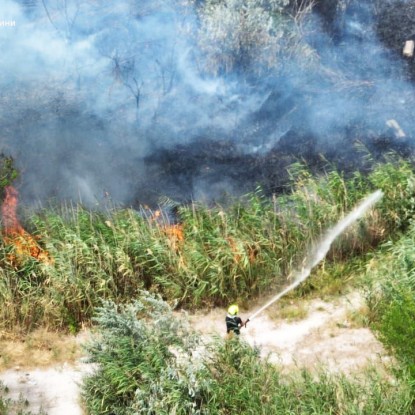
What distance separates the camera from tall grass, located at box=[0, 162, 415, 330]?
9.73 m

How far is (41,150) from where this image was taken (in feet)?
41.5

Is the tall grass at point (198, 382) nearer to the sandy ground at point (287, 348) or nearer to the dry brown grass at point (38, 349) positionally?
the sandy ground at point (287, 348)

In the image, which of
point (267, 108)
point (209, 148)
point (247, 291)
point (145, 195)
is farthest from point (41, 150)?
point (247, 291)

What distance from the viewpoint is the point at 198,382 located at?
24.5ft

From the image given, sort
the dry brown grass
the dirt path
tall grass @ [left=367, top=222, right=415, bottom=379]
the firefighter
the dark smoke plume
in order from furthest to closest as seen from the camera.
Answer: the dark smoke plume
the dry brown grass
the dirt path
the firefighter
tall grass @ [left=367, top=222, right=415, bottom=379]

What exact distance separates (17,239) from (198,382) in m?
4.20

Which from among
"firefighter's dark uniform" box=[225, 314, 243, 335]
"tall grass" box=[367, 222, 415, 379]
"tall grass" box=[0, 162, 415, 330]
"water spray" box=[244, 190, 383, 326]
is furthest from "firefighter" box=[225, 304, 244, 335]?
"tall grass" box=[367, 222, 415, 379]

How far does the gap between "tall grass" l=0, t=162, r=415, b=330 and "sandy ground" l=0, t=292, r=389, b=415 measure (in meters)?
0.54

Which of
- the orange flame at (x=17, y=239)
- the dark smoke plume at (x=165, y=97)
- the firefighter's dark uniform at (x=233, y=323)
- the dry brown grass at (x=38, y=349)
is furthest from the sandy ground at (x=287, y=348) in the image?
the dark smoke plume at (x=165, y=97)

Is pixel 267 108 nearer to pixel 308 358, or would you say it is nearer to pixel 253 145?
pixel 253 145

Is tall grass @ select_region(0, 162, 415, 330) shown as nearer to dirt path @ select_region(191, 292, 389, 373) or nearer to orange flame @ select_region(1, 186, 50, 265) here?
orange flame @ select_region(1, 186, 50, 265)

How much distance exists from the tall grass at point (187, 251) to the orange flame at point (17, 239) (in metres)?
0.06

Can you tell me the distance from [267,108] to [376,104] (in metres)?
1.87

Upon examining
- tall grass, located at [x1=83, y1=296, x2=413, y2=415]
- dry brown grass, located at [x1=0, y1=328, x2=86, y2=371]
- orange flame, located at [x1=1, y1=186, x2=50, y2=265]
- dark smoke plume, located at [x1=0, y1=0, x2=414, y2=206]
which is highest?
dark smoke plume, located at [x1=0, y1=0, x2=414, y2=206]
